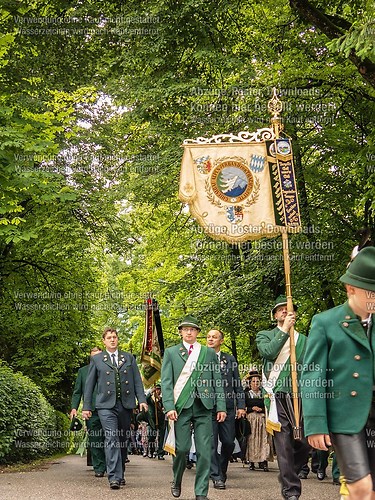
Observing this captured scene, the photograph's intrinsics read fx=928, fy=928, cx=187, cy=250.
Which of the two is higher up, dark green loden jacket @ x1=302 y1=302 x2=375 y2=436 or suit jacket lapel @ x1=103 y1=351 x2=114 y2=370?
suit jacket lapel @ x1=103 y1=351 x2=114 y2=370

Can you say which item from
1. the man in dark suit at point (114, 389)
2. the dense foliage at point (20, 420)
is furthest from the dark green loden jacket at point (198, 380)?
the dense foliage at point (20, 420)

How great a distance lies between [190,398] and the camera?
10.8 m

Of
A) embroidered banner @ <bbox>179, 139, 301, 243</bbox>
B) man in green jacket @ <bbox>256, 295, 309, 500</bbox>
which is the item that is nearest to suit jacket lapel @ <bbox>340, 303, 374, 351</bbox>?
man in green jacket @ <bbox>256, 295, 309, 500</bbox>

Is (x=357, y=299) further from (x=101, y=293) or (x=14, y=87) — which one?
(x=101, y=293)

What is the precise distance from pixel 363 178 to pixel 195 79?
4.32 meters

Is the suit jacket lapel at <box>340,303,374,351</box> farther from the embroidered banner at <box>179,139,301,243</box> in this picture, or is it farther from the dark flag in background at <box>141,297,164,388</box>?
the dark flag in background at <box>141,297,164,388</box>

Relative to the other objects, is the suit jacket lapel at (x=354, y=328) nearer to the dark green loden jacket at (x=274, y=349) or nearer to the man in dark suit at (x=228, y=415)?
the dark green loden jacket at (x=274, y=349)

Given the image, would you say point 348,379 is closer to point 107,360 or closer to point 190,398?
point 190,398

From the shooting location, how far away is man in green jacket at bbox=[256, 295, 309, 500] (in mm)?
9547

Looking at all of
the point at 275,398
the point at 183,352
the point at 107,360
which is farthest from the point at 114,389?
the point at 275,398

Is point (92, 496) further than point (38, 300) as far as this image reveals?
No

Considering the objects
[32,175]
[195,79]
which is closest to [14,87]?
[32,175]

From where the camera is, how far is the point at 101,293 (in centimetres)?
3019

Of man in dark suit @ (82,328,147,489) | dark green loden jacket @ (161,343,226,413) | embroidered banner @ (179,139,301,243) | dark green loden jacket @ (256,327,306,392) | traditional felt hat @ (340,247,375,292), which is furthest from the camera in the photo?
man in dark suit @ (82,328,147,489)
